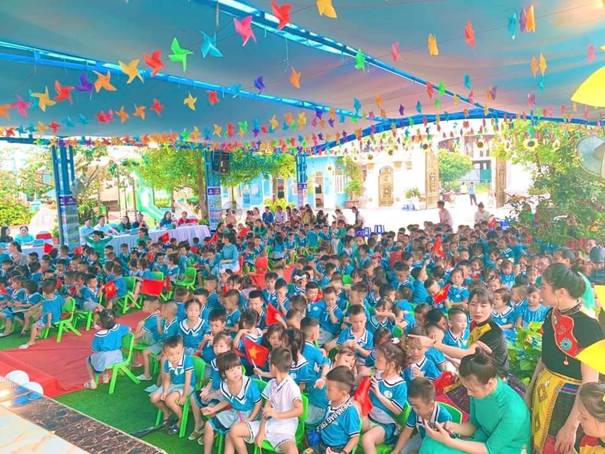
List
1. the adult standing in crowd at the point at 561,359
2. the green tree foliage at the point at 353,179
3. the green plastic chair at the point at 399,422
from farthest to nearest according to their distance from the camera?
the green tree foliage at the point at 353,179
the green plastic chair at the point at 399,422
the adult standing in crowd at the point at 561,359

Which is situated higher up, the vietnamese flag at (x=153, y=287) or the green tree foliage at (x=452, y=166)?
the green tree foliage at (x=452, y=166)

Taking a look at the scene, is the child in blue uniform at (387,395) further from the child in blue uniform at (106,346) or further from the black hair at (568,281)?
the child in blue uniform at (106,346)

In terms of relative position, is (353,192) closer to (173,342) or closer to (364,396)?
(173,342)

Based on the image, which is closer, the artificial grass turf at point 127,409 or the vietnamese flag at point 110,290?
the artificial grass turf at point 127,409

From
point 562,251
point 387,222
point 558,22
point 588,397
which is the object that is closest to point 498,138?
point 387,222

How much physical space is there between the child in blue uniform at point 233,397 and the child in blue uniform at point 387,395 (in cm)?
81

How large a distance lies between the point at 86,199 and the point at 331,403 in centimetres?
1764

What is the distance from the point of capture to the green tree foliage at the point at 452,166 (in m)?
42.2

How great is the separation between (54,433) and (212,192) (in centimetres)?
1474

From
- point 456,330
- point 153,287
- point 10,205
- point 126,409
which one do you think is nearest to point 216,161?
point 153,287

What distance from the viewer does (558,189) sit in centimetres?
866

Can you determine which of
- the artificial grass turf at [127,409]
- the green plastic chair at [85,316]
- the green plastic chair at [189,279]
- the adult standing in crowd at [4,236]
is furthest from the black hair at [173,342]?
the adult standing in crowd at [4,236]

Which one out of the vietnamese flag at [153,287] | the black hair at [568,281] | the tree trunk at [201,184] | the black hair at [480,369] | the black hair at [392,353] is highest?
the tree trunk at [201,184]

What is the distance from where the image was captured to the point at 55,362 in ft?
19.1
